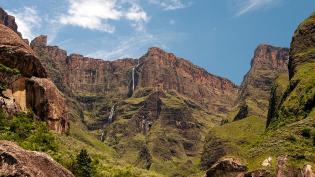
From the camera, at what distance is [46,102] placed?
9294cm

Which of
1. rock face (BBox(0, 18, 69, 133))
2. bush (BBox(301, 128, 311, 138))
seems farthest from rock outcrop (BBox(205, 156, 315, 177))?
rock face (BBox(0, 18, 69, 133))

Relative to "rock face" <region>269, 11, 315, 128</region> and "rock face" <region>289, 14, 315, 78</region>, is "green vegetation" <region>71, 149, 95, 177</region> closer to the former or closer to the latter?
"rock face" <region>269, 11, 315, 128</region>

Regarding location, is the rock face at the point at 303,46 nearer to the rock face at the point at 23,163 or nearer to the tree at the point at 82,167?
the tree at the point at 82,167

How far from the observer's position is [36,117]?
8862cm

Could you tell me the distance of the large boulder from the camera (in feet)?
290

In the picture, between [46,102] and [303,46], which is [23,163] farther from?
[303,46]

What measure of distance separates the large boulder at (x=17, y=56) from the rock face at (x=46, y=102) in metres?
2.03

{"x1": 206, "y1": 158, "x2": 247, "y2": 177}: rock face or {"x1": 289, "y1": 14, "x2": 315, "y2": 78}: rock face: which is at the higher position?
{"x1": 289, "y1": 14, "x2": 315, "y2": 78}: rock face

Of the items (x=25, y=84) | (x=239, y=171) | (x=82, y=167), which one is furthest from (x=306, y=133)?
(x=82, y=167)

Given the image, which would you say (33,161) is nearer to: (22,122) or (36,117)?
(22,122)

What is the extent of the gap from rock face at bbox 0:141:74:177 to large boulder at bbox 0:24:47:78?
5663 cm

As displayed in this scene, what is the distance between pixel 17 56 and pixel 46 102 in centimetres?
939

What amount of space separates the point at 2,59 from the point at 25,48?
6.60m

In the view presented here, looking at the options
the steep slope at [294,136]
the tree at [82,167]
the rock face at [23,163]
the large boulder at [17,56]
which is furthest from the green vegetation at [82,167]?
the large boulder at [17,56]
